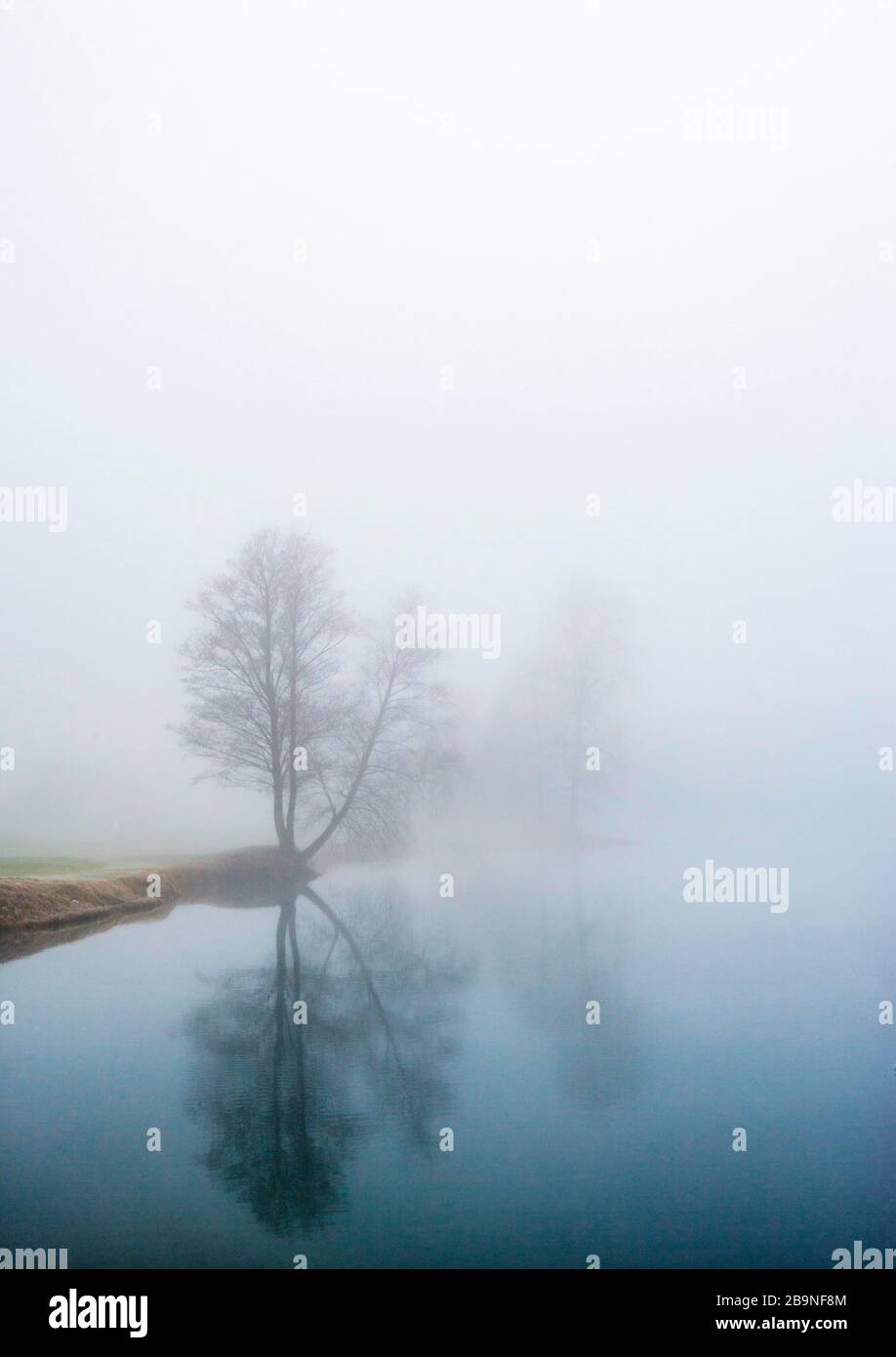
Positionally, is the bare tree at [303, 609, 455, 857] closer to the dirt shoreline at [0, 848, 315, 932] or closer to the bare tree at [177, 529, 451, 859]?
the bare tree at [177, 529, 451, 859]

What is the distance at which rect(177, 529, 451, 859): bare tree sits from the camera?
3365 mm

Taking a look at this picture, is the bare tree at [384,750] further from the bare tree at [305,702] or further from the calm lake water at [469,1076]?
the calm lake water at [469,1076]

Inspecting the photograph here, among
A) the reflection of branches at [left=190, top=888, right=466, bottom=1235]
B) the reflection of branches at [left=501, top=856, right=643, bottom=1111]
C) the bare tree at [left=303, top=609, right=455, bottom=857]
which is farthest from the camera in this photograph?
the bare tree at [left=303, top=609, right=455, bottom=857]

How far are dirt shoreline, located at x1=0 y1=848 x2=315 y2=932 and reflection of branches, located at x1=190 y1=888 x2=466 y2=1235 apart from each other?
0.12 m

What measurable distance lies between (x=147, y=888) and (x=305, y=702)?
2.78 feet

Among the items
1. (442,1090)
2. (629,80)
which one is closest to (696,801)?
(442,1090)

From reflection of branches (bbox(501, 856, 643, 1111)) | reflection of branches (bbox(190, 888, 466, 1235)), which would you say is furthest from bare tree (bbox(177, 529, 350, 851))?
reflection of branches (bbox(501, 856, 643, 1111))

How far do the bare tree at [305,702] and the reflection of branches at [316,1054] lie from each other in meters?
0.35

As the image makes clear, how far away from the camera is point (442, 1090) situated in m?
3.16

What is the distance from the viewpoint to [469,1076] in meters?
3.19

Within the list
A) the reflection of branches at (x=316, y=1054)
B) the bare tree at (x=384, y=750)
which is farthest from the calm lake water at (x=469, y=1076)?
the bare tree at (x=384, y=750)

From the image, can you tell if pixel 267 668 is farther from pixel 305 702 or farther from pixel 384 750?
pixel 384 750

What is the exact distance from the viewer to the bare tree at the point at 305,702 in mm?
3365
